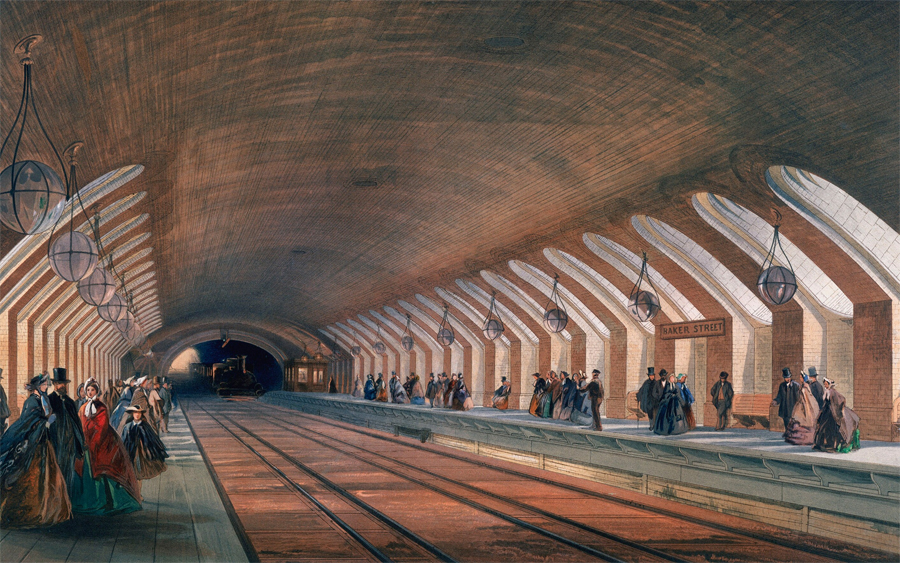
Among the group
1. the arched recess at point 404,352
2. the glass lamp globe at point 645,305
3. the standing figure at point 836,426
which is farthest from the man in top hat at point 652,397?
the arched recess at point 404,352

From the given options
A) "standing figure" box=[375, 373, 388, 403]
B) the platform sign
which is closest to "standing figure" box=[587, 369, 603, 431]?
the platform sign

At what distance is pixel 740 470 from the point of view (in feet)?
39.7

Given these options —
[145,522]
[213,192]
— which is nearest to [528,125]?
[213,192]

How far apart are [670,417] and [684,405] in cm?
123

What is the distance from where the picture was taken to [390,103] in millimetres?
13203

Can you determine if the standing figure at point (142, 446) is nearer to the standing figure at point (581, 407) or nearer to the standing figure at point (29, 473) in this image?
the standing figure at point (29, 473)

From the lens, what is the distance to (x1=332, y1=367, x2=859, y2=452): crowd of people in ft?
39.2

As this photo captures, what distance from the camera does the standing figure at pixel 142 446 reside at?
38.7 feet

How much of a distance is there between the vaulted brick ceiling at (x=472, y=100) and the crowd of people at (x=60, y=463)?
3024mm

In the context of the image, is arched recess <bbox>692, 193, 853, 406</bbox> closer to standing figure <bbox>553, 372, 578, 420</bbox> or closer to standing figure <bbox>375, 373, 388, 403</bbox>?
standing figure <bbox>553, 372, 578, 420</bbox>

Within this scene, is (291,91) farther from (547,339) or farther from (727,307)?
(547,339)

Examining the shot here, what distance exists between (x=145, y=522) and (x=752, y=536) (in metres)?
7.30

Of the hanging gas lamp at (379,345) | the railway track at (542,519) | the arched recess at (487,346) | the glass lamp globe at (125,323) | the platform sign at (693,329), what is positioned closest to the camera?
the railway track at (542,519)

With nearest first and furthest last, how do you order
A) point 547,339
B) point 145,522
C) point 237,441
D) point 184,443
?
point 145,522, point 184,443, point 237,441, point 547,339
